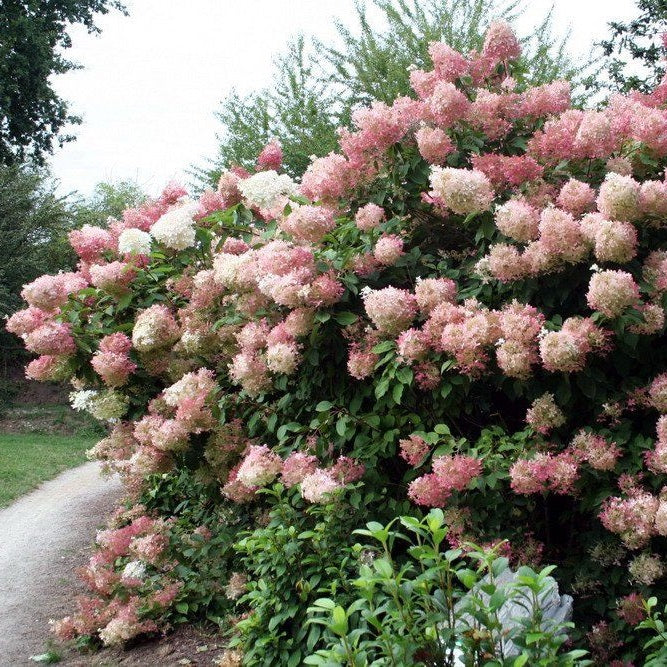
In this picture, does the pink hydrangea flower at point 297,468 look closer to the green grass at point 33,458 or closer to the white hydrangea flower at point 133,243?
the white hydrangea flower at point 133,243

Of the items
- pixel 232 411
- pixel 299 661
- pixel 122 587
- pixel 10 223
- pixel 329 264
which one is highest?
pixel 10 223

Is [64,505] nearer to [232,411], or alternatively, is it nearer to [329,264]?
[232,411]

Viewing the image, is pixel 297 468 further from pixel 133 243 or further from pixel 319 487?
pixel 133 243

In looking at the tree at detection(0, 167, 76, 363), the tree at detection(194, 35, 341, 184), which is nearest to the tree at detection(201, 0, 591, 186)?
the tree at detection(194, 35, 341, 184)

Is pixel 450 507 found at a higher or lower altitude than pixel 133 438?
lower

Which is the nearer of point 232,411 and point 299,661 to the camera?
point 299,661

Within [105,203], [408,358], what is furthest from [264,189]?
[105,203]

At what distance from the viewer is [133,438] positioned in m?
4.57

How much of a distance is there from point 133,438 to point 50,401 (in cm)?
1781

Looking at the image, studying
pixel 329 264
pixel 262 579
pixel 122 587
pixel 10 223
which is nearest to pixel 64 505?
pixel 122 587

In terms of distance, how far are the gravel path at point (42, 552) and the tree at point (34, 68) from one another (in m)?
11.3

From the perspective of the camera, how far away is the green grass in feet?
31.9

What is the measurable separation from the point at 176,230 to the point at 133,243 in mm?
327

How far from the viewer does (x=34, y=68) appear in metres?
18.0
